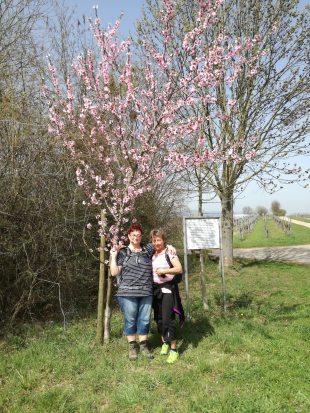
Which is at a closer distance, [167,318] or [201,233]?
[167,318]

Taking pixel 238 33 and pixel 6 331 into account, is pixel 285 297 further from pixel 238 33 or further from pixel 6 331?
pixel 238 33

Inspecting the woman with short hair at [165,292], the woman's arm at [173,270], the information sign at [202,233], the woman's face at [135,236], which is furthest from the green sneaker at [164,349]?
the information sign at [202,233]

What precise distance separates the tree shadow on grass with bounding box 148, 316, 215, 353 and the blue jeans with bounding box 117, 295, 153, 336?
551 mm

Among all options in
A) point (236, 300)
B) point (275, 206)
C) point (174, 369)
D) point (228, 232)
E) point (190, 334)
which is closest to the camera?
point (174, 369)

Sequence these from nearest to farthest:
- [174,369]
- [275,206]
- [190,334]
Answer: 1. [174,369]
2. [190,334]
3. [275,206]

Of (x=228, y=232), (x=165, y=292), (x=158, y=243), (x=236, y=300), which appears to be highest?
(x=158, y=243)

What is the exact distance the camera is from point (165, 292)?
3697 millimetres

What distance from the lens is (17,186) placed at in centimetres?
455

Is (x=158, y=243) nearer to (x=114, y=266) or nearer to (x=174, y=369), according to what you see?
(x=114, y=266)

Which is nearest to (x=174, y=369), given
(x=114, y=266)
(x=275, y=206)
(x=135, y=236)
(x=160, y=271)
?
(x=160, y=271)

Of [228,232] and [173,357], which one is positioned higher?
[228,232]

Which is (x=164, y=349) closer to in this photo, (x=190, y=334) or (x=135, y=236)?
(x=190, y=334)

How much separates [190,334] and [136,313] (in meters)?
1.06

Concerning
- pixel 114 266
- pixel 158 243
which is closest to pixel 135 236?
pixel 158 243
